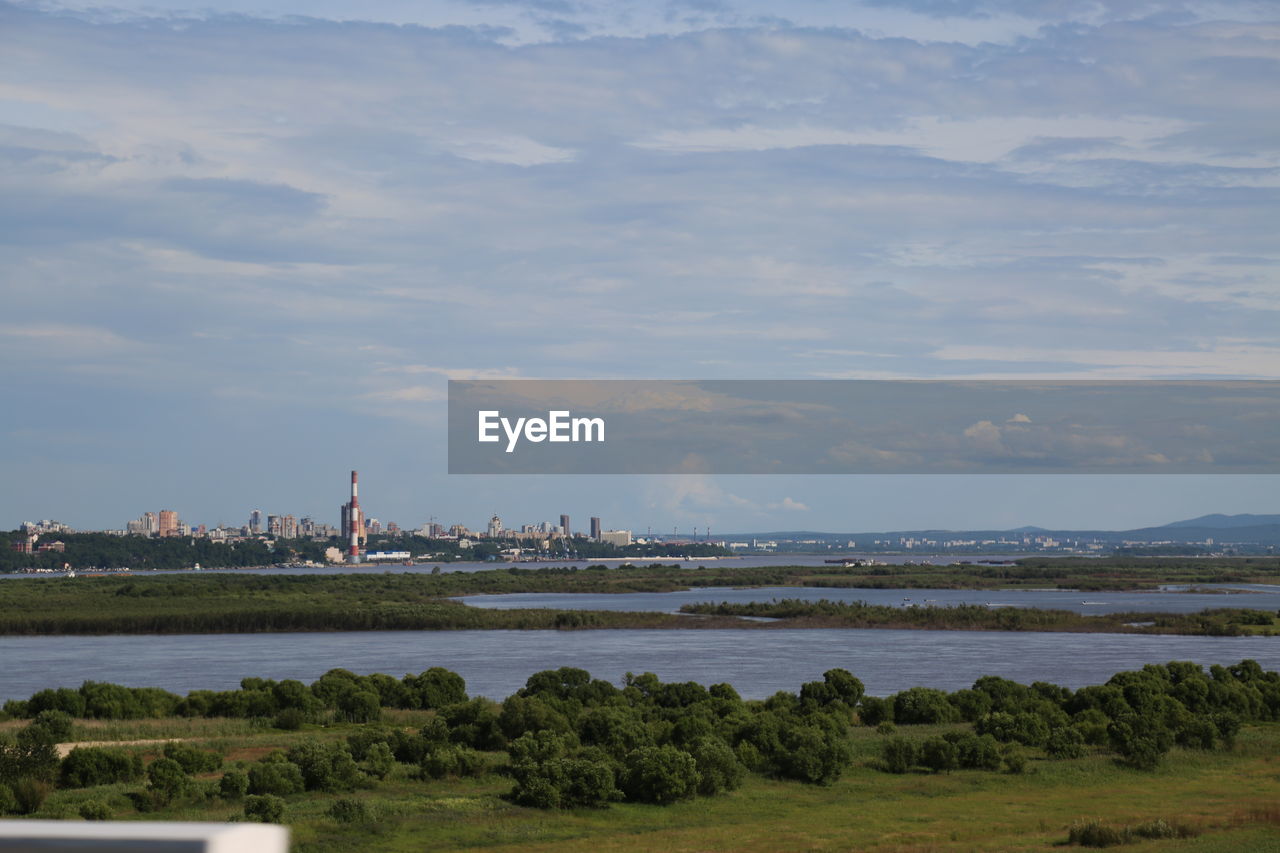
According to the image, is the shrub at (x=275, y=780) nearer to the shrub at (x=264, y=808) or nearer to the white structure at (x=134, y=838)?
the shrub at (x=264, y=808)

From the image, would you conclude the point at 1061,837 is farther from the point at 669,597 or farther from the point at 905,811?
the point at 669,597

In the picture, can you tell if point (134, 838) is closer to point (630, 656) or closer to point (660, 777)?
point (660, 777)

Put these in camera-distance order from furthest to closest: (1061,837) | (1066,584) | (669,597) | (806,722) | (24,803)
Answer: (1066,584)
(669,597)
(806,722)
(24,803)
(1061,837)

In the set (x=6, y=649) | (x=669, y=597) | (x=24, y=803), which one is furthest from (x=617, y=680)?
(x=669, y=597)

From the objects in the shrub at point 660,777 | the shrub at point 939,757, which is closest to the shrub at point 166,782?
the shrub at point 660,777

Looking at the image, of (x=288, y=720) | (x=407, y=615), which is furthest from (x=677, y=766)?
(x=407, y=615)

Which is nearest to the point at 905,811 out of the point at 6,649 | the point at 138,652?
the point at 138,652

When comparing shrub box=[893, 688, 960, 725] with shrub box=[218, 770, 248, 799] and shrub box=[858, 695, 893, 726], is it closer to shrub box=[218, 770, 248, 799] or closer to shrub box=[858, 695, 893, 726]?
shrub box=[858, 695, 893, 726]

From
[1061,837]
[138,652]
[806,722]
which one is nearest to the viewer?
[1061,837]

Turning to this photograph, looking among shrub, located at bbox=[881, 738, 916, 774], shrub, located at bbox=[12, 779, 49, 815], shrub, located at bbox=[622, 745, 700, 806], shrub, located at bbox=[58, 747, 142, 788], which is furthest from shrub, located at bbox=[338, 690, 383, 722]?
shrub, located at bbox=[881, 738, 916, 774]

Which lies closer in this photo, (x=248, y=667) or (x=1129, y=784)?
(x=1129, y=784)
